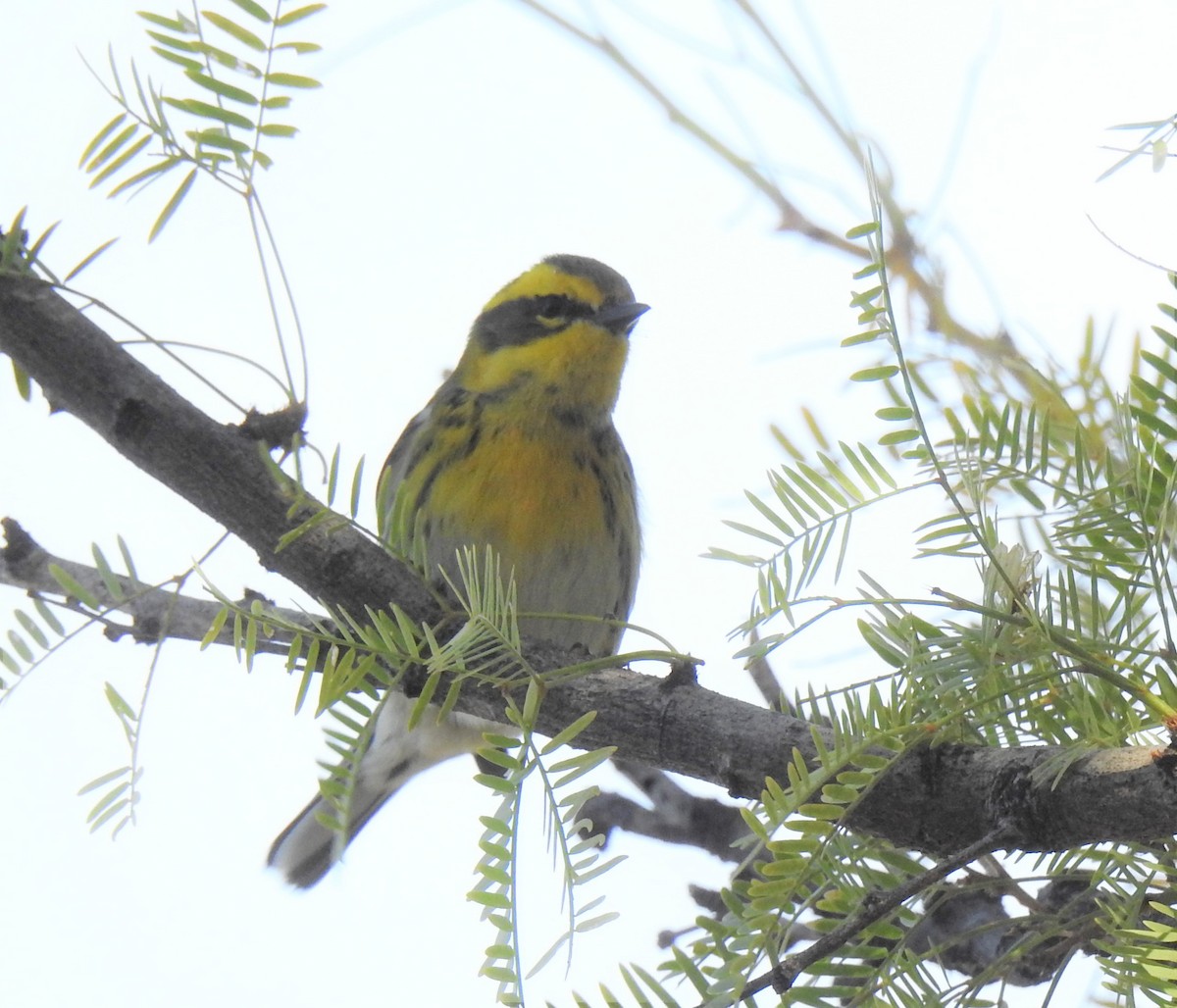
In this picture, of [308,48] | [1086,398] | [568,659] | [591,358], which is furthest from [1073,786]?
[591,358]

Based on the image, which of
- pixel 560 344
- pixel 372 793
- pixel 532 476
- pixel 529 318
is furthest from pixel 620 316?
pixel 372 793

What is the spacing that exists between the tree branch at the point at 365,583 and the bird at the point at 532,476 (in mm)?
1455

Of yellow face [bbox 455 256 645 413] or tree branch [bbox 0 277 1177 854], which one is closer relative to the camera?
tree branch [bbox 0 277 1177 854]

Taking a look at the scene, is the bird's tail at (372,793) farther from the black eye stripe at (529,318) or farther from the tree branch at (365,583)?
the tree branch at (365,583)

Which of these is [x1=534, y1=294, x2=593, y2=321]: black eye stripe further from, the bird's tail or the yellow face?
the bird's tail

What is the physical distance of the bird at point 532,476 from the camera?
3.69 meters

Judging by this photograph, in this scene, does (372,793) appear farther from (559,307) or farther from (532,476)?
(559,307)

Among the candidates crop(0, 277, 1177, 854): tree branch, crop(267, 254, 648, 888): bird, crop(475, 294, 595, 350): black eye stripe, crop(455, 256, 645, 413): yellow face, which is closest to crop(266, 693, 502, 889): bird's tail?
crop(267, 254, 648, 888): bird

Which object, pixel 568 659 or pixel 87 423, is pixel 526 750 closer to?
pixel 568 659

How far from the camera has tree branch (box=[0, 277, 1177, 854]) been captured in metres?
1.53

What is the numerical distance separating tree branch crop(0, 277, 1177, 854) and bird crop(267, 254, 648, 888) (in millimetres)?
1455

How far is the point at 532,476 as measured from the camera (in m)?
3.75

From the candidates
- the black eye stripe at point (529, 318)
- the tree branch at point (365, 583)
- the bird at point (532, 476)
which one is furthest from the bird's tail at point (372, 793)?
the tree branch at point (365, 583)

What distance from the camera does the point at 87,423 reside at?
1.96 m
